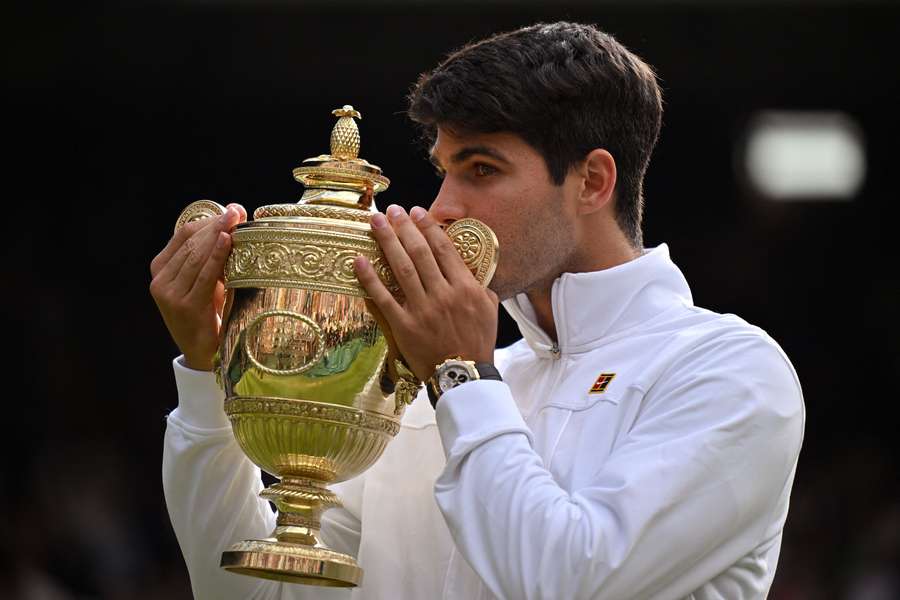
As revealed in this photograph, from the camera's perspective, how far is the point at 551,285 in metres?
3.27

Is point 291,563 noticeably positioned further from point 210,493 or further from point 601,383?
point 601,383

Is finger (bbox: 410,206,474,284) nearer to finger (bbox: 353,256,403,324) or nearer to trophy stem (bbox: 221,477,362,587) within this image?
finger (bbox: 353,256,403,324)

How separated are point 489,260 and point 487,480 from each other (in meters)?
0.42

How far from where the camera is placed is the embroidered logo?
3037 mm

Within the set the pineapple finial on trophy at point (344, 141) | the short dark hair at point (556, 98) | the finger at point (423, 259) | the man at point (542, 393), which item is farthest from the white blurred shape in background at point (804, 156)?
the finger at point (423, 259)

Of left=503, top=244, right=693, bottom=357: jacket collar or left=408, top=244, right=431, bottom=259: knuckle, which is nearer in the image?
left=408, top=244, right=431, bottom=259: knuckle

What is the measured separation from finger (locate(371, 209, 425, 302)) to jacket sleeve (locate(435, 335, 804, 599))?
19cm

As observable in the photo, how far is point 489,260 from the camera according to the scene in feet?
9.49

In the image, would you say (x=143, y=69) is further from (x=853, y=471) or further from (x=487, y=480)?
→ (x=487, y=480)

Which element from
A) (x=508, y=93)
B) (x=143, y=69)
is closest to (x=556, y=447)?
(x=508, y=93)

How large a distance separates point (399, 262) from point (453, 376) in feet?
0.74

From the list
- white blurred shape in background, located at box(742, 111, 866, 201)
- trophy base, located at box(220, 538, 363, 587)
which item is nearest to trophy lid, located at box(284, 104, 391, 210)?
trophy base, located at box(220, 538, 363, 587)

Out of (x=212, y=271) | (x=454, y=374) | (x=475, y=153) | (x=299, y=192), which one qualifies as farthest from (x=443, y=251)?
(x=299, y=192)

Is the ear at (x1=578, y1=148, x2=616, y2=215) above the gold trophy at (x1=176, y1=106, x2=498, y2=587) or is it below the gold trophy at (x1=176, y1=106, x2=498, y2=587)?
above
